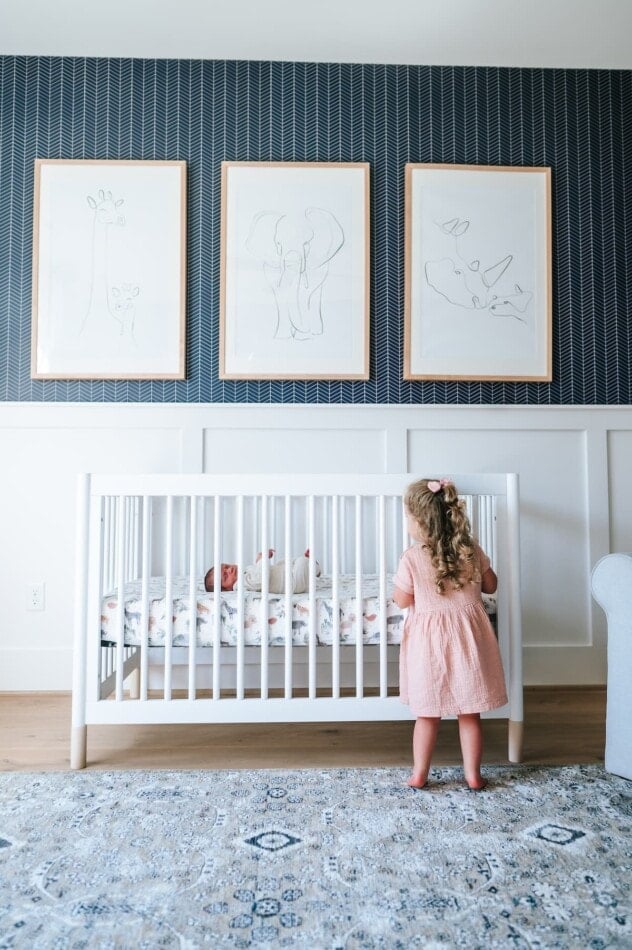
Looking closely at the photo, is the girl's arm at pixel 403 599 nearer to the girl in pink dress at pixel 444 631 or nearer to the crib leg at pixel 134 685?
the girl in pink dress at pixel 444 631

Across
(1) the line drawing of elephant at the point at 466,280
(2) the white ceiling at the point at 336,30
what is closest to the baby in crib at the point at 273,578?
(1) the line drawing of elephant at the point at 466,280

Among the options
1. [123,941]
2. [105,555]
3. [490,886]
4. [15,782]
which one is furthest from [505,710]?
[15,782]

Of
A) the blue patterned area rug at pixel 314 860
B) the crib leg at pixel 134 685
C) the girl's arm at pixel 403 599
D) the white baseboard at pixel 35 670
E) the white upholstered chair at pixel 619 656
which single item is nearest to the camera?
the blue patterned area rug at pixel 314 860

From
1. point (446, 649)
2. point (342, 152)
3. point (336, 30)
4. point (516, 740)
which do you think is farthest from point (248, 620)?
point (336, 30)

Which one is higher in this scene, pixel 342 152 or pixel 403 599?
pixel 342 152

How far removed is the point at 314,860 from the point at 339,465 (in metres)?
1.42

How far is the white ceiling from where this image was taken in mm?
2127

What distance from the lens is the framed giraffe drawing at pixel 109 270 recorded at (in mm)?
2312

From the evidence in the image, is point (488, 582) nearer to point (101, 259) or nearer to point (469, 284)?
point (469, 284)

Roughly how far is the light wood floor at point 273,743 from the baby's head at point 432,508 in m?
0.67

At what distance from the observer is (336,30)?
7.32ft

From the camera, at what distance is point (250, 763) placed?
167cm

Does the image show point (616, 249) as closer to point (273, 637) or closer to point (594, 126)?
point (594, 126)

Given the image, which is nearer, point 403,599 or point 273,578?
point 403,599
